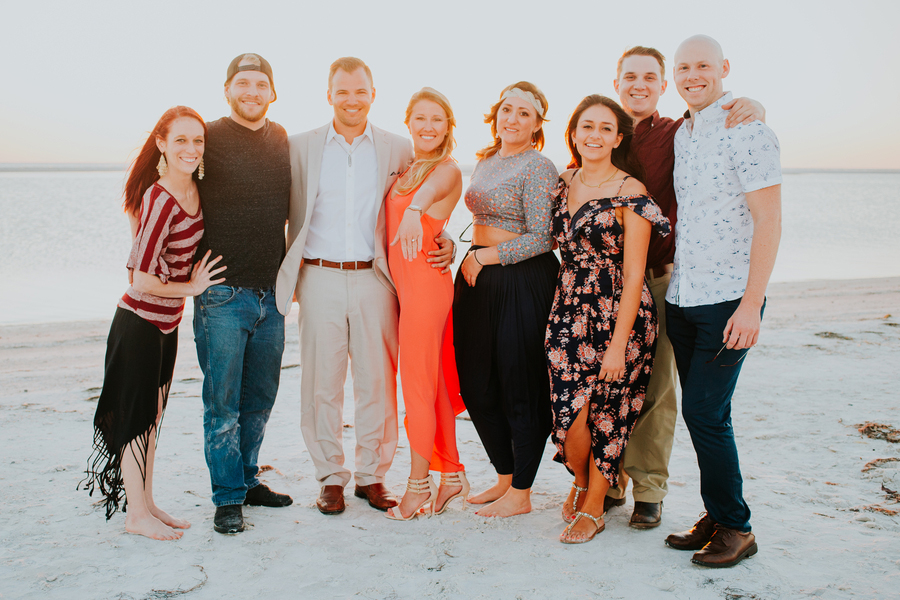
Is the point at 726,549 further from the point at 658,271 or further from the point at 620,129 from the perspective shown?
the point at 620,129

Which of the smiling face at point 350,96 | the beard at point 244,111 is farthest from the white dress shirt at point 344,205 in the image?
the beard at point 244,111

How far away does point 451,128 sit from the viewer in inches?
134

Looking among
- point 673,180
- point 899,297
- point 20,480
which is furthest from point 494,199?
point 899,297

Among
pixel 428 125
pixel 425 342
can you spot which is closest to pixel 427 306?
pixel 425 342

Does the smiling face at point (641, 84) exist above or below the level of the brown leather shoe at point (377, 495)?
above

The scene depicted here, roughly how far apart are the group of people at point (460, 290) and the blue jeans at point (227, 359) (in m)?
0.01

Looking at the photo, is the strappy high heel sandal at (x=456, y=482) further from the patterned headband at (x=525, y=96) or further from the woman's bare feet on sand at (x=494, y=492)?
the patterned headband at (x=525, y=96)

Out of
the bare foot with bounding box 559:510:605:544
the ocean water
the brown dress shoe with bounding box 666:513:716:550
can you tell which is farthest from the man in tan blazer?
the ocean water

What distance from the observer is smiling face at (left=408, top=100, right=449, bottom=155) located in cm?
328

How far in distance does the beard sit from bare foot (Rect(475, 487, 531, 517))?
7.82 feet

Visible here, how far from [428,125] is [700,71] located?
52.7 inches

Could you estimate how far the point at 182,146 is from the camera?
118 inches

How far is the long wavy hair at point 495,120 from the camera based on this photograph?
323 centimetres

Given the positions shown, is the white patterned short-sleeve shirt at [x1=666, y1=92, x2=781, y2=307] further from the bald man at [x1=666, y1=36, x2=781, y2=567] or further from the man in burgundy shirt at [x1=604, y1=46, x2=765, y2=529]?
the man in burgundy shirt at [x1=604, y1=46, x2=765, y2=529]
